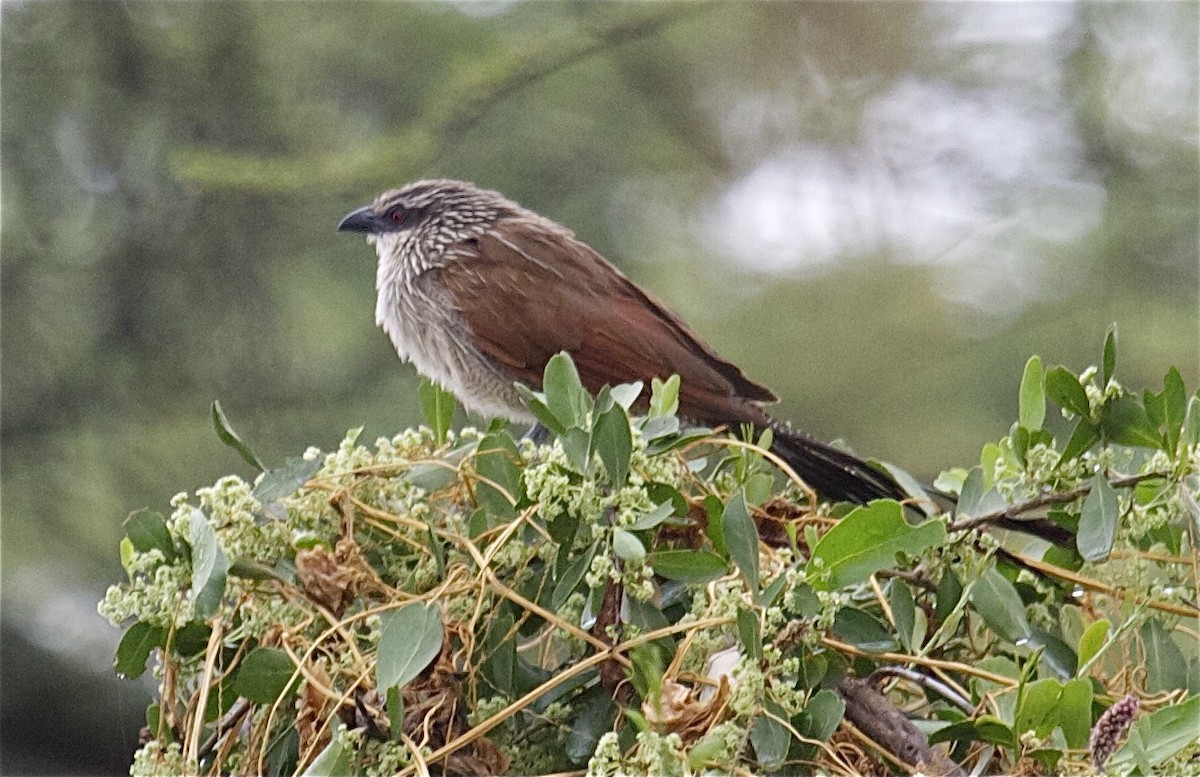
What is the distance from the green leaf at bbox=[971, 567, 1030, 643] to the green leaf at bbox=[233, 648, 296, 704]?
0.40 meters

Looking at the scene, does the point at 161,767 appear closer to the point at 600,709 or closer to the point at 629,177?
the point at 600,709

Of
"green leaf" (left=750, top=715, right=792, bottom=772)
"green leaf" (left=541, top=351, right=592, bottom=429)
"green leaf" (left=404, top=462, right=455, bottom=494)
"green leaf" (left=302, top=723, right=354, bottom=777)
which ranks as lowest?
"green leaf" (left=750, top=715, right=792, bottom=772)

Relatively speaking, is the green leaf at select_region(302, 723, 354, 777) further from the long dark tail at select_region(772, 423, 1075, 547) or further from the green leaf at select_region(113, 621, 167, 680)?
the long dark tail at select_region(772, 423, 1075, 547)

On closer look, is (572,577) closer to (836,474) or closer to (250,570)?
(250,570)

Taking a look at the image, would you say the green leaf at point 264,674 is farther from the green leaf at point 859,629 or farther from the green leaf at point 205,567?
the green leaf at point 859,629

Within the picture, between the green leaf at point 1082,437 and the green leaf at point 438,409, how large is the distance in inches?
17.3

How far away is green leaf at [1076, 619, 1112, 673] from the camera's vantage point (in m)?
0.64

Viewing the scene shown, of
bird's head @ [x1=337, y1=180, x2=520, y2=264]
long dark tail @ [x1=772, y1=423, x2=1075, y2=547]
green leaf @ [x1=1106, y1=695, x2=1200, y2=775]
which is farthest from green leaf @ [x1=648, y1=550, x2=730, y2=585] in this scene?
bird's head @ [x1=337, y1=180, x2=520, y2=264]

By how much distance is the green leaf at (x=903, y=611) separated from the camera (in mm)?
693

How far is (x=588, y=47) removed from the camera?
3.13 m

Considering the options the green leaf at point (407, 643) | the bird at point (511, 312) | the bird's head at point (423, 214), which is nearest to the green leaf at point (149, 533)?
the green leaf at point (407, 643)

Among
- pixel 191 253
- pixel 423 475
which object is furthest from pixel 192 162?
pixel 423 475

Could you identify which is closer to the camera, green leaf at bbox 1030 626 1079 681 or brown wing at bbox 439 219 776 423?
green leaf at bbox 1030 626 1079 681

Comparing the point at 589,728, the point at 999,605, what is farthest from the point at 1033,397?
the point at 589,728
